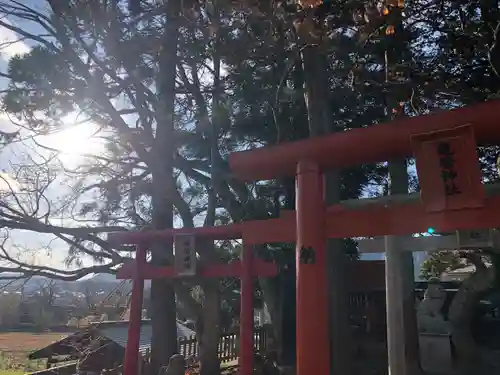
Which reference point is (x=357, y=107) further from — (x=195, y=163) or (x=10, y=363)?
(x=10, y=363)

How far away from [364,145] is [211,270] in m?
3.39

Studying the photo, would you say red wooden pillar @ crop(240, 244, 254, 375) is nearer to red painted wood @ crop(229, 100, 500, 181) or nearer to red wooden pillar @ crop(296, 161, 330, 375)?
red painted wood @ crop(229, 100, 500, 181)

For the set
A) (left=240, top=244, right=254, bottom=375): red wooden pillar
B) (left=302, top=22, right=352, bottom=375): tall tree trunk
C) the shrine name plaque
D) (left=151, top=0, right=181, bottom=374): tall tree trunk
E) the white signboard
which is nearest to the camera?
the shrine name plaque

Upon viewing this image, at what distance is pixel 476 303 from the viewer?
998 cm

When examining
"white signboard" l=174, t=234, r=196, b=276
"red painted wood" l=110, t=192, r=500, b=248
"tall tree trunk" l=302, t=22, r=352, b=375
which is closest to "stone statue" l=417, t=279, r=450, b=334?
"tall tree trunk" l=302, t=22, r=352, b=375

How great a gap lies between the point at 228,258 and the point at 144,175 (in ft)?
7.47

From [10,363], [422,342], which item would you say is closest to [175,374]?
[422,342]

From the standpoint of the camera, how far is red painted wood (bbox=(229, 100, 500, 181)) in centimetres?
304

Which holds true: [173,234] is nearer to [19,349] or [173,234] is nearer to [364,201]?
[364,201]

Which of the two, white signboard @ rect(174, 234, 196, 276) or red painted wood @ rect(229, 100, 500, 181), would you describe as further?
white signboard @ rect(174, 234, 196, 276)

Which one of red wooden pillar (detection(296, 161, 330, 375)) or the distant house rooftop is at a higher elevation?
red wooden pillar (detection(296, 161, 330, 375))

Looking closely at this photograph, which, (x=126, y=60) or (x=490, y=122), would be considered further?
(x=126, y=60)

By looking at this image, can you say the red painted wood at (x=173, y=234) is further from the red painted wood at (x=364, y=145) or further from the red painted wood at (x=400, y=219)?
the red painted wood at (x=400, y=219)

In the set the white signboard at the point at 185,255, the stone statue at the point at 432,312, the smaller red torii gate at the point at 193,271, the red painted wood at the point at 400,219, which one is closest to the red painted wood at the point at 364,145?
the red painted wood at the point at 400,219
